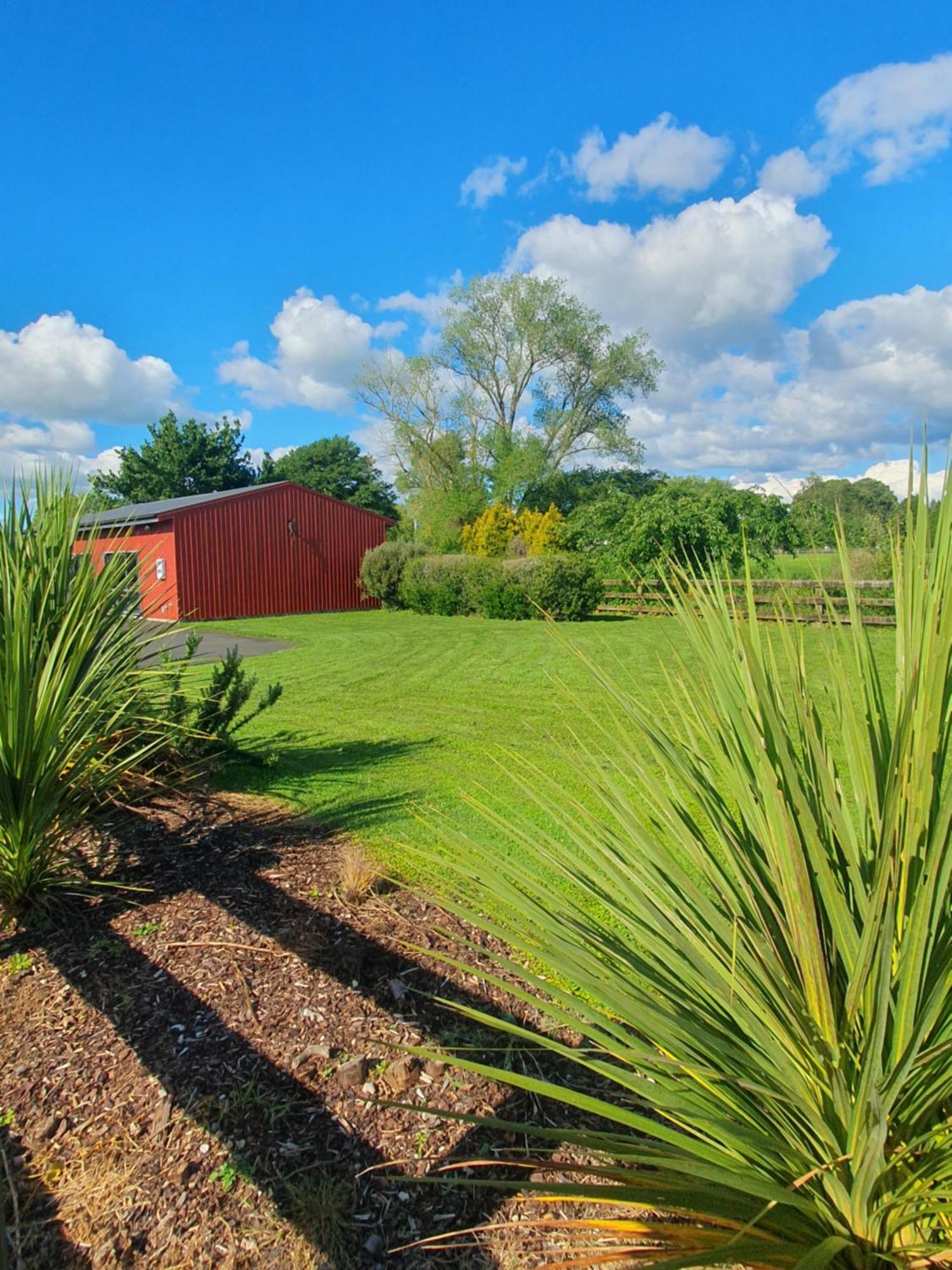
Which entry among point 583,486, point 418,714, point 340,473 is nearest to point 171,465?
point 340,473

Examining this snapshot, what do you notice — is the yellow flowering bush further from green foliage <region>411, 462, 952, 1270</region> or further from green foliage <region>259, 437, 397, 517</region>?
green foliage <region>259, 437, 397, 517</region>

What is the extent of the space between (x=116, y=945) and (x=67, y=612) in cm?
151

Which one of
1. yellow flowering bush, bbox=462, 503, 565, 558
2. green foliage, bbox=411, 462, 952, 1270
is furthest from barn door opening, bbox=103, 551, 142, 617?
yellow flowering bush, bbox=462, 503, 565, 558

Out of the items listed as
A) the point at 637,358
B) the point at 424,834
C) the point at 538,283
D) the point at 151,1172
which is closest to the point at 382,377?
the point at 538,283

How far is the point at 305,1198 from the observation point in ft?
6.23

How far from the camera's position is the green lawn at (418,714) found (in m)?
4.68

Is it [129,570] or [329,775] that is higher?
Answer: [129,570]

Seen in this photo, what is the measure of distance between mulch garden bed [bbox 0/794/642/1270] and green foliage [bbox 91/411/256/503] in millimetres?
47220

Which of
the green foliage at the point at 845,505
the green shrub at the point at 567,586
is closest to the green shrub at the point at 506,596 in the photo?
the green shrub at the point at 567,586

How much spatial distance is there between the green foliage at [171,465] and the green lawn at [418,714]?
119 feet

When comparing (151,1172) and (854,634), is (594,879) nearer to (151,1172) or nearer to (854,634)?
(854,634)

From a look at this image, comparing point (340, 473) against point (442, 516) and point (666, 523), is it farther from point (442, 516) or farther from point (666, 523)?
point (666, 523)

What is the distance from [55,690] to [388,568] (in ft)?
70.5

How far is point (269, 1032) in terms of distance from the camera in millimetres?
2492
